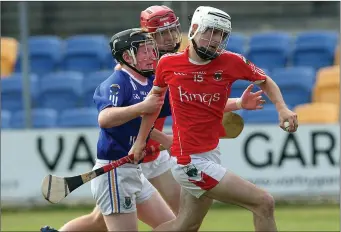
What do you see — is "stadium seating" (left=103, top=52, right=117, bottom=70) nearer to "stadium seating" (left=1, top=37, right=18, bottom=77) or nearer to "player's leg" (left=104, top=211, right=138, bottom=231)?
"stadium seating" (left=1, top=37, right=18, bottom=77)

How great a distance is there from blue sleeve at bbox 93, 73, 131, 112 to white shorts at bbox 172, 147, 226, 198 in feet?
1.95

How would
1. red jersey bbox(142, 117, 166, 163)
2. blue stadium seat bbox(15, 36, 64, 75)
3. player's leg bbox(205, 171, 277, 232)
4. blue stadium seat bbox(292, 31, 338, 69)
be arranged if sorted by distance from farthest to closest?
blue stadium seat bbox(15, 36, 64, 75), blue stadium seat bbox(292, 31, 338, 69), red jersey bbox(142, 117, 166, 163), player's leg bbox(205, 171, 277, 232)

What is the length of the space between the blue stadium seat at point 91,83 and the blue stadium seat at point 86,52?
84cm

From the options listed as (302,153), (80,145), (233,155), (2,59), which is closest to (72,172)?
(80,145)

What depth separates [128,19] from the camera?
15.2 metres

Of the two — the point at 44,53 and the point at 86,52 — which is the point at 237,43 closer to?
the point at 86,52

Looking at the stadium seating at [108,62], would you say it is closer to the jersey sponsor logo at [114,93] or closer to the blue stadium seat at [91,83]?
the blue stadium seat at [91,83]

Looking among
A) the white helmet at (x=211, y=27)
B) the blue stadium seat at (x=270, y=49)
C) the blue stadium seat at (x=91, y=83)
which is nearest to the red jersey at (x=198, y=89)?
the white helmet at (x=211, y=27)

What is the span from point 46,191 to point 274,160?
585 centimetres

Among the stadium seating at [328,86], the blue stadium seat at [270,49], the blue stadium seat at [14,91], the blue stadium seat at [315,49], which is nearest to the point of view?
the stadium seating at [328,86]

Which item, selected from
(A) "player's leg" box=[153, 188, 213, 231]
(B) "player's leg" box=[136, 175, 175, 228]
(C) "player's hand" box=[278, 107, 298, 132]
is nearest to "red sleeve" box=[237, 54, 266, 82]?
(C) "player's hand" box=[278, 107, 298, 132]

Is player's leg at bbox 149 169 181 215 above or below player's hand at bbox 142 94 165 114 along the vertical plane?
below

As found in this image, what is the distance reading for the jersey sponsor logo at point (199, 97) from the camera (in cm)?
641

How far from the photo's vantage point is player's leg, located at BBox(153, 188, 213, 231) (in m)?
6.61
